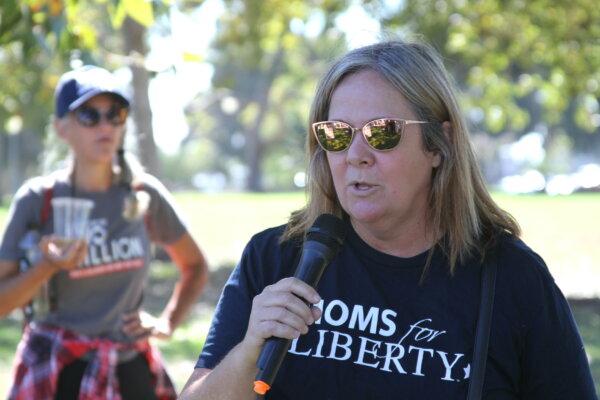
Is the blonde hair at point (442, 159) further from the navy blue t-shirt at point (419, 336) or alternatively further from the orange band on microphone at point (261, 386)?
the orange band on microphone at point (261, 386)

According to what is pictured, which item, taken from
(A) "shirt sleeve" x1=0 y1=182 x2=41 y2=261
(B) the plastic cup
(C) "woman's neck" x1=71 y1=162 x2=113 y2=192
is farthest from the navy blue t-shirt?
(C) "woman's neck" x1=71 y1=162 x2=113 y2=192

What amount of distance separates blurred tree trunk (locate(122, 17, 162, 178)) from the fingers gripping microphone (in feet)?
33.5

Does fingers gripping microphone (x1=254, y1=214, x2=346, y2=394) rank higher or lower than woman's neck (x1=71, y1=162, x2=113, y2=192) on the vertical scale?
lower

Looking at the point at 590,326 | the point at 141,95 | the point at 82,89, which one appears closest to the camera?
the point at 82,89

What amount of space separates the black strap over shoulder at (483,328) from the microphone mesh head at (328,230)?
1.25ft

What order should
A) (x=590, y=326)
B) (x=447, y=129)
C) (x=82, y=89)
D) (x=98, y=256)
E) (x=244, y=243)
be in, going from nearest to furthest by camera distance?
(x=447, y=129) → (x=98, y=256) → (x=82, y=89) → (x=590, y=326) → (x=244, y=243)

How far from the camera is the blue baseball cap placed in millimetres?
4398

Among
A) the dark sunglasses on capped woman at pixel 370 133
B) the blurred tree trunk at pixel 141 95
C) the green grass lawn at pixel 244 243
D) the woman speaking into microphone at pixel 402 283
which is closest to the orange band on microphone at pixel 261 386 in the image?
the woman speaking into microphone at pixel 402 283

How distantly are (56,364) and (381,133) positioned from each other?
2.19m

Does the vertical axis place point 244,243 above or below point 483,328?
below

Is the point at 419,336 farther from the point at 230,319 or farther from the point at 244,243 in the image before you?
the point at 244,243

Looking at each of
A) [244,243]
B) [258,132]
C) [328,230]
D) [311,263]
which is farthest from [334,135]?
[258,132]

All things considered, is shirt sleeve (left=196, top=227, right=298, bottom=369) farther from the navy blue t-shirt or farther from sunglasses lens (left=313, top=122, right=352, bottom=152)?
sunglasses lens (left=313, top=122, right=352, bottom=152)

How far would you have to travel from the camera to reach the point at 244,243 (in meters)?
21.1
